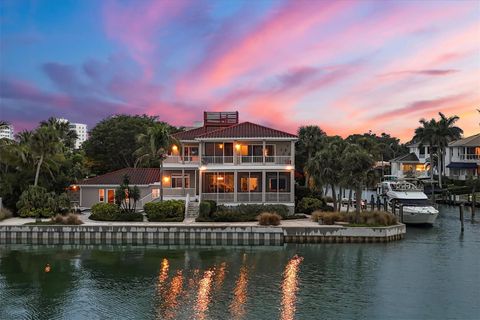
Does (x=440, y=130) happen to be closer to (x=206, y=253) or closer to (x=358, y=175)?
(x=358, y=175)

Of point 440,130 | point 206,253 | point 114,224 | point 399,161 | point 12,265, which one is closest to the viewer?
point 12,265

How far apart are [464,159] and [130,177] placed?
6428 centimetres

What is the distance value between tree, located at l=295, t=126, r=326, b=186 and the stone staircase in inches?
967

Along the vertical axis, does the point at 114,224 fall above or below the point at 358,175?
below

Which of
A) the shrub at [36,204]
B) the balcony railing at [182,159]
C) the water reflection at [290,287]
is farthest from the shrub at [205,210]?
the shrub at [36,204]

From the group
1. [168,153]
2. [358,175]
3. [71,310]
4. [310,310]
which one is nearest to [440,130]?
[358,175]

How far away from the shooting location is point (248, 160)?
45.7 meters

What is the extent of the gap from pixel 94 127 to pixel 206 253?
172 feet

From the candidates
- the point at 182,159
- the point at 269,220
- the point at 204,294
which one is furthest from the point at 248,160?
the point at 204,294

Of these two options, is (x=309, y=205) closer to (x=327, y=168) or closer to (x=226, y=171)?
(x=327, y=168)

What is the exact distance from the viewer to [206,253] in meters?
34.6

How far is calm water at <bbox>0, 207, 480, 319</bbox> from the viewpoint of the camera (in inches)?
851

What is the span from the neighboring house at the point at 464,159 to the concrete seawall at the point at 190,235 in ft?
178

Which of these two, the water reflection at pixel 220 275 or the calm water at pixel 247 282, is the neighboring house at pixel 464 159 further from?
the water reflection at pixel 220 275
